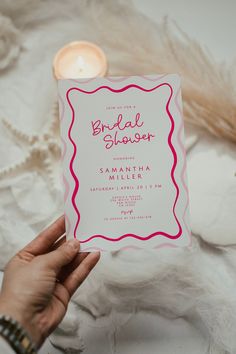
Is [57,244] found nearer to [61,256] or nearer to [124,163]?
[61,256]

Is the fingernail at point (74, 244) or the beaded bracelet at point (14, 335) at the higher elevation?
the fingernail at point (74, 244)

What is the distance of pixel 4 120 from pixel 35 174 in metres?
0.16

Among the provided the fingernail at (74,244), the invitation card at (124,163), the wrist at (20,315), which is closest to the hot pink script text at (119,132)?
the invitation card at (124,163)

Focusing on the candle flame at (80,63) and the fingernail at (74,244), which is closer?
the fingernail at (74,244)

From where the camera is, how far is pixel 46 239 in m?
0.79

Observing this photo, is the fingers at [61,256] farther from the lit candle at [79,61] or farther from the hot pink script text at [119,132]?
the lit candle at [79,61]

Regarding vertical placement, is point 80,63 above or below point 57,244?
above

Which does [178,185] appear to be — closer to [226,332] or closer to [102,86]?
[102,86]

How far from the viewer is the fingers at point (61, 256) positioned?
71cm

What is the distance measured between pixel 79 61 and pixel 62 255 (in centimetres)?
49

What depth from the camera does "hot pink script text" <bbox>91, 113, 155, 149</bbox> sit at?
29.5 inches

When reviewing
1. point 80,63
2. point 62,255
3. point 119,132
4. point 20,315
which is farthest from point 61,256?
point 80,63

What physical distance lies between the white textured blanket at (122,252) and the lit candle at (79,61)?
0.05m

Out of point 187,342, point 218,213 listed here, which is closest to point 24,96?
point 218,213
